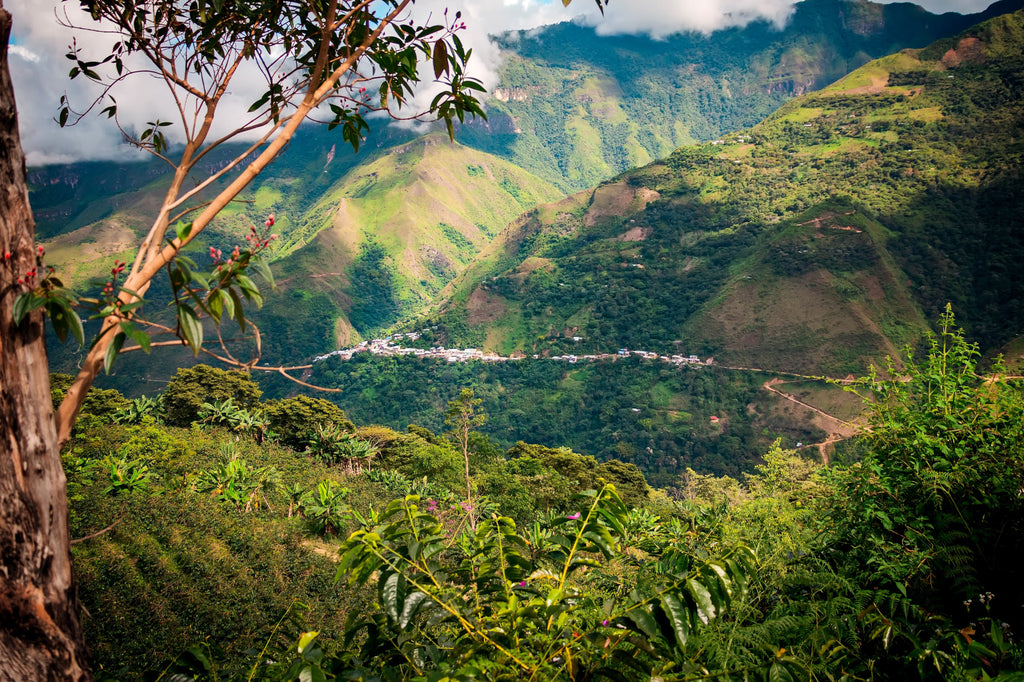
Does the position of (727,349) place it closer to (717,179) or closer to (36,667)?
(717,179)

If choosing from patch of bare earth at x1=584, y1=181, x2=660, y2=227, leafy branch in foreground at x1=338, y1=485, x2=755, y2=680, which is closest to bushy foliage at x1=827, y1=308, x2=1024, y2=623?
leafy branch in foreground at x1=338, y1=485, x2=755, y2=680

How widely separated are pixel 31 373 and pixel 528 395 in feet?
252

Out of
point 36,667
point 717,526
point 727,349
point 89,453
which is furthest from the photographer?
point 727,349

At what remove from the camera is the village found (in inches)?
2923

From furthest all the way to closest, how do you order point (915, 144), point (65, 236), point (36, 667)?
point (65, 236), point (915, 144), point (36, 667)

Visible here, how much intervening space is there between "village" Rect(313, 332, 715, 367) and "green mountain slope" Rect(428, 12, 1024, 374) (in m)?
2.94

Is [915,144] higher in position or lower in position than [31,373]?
higher

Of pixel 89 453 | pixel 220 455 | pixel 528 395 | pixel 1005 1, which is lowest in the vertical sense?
pixel 528 395

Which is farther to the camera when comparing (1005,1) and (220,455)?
(1005,1)

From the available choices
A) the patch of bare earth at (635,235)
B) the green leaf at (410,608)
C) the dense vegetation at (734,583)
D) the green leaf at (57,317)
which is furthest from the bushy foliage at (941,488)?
the patch of bare earth at (635,235)

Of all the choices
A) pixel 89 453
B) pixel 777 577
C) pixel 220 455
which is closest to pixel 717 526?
pixel 777 577

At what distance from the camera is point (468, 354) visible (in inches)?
3521

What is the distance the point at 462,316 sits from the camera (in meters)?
100

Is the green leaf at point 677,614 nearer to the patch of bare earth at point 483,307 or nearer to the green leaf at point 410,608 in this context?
the green leaf at point 410,608
